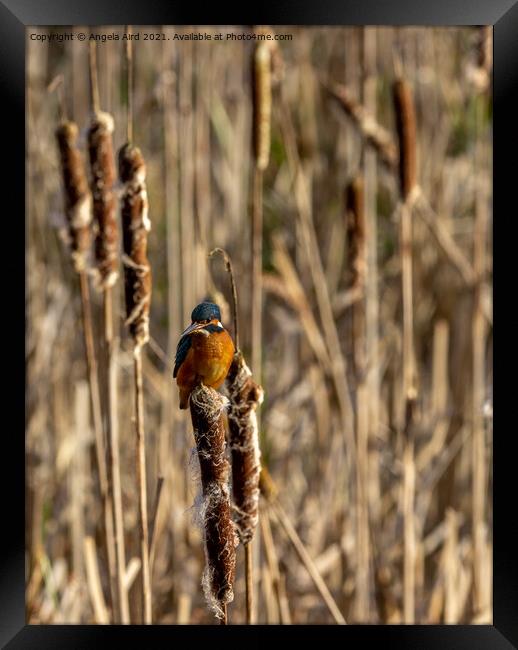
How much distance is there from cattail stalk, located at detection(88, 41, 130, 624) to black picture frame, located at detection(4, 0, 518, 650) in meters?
0.09

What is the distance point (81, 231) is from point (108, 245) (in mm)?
112

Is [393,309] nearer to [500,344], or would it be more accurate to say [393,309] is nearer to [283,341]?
[283,341]

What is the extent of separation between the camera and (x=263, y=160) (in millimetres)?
1342

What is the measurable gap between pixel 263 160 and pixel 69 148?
0.37 m

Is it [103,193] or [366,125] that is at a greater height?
[366,125]

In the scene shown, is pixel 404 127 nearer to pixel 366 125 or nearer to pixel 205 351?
pixel 366 125

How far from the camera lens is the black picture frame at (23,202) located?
1014 millimetres

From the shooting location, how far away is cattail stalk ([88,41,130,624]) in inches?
40.2

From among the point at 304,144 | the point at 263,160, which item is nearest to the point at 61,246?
the point at 304,144

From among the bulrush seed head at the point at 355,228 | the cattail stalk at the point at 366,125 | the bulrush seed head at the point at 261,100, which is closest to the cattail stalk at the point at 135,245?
the bulrush seed head at the point at 261,100

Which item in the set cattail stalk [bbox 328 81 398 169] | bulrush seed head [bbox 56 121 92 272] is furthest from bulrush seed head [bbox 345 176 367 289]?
bulrush seed head [bbox 56 121 92 272]

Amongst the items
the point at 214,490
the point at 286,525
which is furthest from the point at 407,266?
the point at 214,490

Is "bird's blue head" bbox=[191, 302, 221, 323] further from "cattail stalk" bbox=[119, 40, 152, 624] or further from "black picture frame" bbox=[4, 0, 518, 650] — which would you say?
"black picture frame" bbox=[4, 0, 518, 650]

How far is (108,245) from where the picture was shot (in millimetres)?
1059
